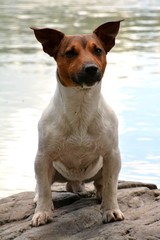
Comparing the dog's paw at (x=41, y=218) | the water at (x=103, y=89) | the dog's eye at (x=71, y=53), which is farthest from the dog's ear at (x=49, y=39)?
the water at (x=103, y=89)

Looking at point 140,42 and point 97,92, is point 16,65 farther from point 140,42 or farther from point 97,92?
point 97,92

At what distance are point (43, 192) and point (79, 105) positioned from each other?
0.60 m

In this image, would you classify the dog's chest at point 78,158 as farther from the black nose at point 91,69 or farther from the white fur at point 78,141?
the black nose at point 91,69

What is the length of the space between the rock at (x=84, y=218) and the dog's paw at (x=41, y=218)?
35mm

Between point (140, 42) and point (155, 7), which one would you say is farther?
point (155, 7)

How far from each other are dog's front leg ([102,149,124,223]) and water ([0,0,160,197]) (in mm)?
1662

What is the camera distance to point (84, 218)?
195 inches

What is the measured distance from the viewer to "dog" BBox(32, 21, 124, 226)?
4656 mm

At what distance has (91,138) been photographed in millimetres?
4801

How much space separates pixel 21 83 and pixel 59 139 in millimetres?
5506

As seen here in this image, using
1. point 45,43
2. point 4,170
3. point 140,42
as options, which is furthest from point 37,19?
point 45,43

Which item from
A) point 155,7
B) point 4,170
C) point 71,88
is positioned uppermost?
point 71,88

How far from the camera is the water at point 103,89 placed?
7.07 metres

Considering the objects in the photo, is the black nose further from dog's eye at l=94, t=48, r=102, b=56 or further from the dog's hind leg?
the dog's hind leg
